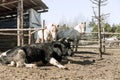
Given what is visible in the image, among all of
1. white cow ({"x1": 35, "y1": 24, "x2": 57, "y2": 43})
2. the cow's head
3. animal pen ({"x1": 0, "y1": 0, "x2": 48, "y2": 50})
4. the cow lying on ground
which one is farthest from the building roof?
the cow lying on ground

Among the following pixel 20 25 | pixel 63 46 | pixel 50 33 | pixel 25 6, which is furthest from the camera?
pixel 25 6

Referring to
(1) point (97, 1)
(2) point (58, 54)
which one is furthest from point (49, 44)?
(1) point (97, 1)

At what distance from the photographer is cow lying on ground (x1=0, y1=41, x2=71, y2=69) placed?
32.9ft

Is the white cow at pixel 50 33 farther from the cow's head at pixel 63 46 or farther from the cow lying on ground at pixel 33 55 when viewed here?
the cow lying on ground at pixel 33 55

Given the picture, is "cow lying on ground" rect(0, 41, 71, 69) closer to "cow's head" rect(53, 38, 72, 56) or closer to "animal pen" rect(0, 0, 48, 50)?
"cow's head" rect(53, 38, 72, 56)

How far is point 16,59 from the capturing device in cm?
1003

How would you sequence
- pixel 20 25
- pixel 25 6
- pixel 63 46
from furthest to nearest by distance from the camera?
pixel 25 6 → pixel 20 25 → pixel 63 46

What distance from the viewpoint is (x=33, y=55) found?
34.0 ft

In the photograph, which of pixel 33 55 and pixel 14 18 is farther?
pixel 14 18

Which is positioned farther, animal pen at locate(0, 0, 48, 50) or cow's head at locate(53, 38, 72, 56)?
animal pen at locate(0, 0, 48, 50)

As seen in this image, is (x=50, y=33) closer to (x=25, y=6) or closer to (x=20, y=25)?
(x=25, y=6)

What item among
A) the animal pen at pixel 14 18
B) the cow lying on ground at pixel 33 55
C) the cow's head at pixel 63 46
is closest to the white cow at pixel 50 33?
the animal pen at pixel 14 18

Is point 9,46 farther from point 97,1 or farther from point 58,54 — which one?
point 58,54

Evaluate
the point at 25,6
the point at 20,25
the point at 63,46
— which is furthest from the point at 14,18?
the point at 63,46
